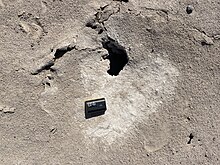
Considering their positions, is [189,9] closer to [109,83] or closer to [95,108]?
[109,83]

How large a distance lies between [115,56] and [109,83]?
0.21 m

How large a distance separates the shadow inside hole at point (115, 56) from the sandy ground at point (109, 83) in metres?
0.03

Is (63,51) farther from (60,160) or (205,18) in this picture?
(205,18)

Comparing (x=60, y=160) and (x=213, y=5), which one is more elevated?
(x=213, y=5)

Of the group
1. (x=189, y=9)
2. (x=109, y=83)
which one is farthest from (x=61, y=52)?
(x=189, y=9)

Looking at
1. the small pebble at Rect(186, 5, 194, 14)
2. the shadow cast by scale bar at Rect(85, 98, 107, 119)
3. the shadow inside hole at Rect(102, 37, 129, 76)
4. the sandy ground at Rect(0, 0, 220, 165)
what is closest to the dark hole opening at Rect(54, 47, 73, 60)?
the sandy ground at Rect(0, 0, 220, 165)

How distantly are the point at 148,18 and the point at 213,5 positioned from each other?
0.47 metres

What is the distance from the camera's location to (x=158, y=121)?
2580 mm

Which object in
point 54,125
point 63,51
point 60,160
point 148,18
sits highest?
point 148,18

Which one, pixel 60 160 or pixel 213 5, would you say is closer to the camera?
pixel 60 160

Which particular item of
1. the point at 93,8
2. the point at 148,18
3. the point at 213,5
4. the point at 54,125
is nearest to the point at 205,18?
the point at 213,5

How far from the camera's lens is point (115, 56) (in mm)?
2666

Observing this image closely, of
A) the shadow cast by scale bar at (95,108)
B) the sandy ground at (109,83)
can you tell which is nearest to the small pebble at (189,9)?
the sandy ground at (109,83)

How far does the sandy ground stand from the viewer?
251 centimetres
